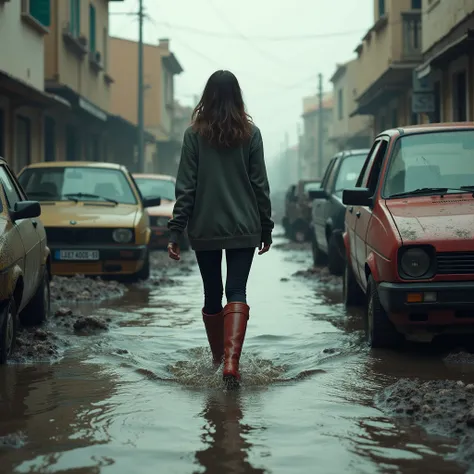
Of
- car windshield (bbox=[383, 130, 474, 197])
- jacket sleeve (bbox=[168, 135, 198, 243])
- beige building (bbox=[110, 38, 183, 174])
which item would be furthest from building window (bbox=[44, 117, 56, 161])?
beige building (bbox=[110, 38, 183, 174])

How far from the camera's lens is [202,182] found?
6758 millimetres

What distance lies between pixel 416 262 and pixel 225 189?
4.87 ft

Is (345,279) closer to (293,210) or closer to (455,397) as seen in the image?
(455,397)

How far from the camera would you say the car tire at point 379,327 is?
7.80 m

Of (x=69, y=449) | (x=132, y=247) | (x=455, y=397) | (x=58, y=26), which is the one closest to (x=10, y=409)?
(x=69, y=449)

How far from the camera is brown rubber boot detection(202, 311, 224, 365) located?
704 centimetres

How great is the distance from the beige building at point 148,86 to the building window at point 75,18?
23.4m

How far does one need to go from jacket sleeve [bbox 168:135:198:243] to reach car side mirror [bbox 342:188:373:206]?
1957mm

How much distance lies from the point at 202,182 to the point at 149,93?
155 ft

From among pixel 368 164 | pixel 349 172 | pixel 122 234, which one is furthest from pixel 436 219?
pixel 349 172

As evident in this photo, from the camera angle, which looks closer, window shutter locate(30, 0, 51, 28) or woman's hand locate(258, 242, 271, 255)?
woman's hand locate(258, 242, 271, 255)

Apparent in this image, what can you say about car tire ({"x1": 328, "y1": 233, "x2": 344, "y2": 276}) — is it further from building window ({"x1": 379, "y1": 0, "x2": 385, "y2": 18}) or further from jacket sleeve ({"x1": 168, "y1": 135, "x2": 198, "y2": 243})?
building window ({"x1": 379, "y1": 0, "x2": 385, "y2": 18})

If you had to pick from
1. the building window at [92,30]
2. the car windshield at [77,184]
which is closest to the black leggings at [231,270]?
the car windshield at [77,184]

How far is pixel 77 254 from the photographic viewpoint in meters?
13.0
